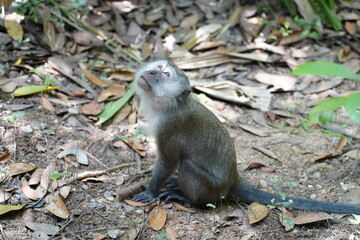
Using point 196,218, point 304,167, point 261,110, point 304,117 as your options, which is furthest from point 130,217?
point 304,117

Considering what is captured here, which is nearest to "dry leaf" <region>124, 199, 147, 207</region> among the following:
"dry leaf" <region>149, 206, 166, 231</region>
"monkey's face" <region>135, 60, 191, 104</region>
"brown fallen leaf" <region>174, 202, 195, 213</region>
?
"dry leaf" <region>149, 206, 166, 231</region>

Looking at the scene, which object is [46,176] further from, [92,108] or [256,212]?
[256,212]

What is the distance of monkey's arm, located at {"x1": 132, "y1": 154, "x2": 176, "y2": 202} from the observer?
5.95 metres

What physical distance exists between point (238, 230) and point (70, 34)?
5.10m

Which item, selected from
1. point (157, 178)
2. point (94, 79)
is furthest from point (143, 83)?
point (94, 79)

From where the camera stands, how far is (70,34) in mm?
8414

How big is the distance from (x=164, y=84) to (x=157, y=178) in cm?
130

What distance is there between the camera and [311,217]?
5527mm

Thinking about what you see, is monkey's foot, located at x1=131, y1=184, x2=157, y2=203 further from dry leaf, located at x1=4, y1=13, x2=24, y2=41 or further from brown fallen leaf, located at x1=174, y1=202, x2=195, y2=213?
dry leaf, located at x1=4, y1=13, x2=24, y2=41

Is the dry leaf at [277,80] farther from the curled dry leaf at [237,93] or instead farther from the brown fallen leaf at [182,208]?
the brown fallen leaf at [182,208]

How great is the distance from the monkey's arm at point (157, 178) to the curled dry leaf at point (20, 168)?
143 centimetres

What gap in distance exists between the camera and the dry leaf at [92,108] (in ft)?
23.5

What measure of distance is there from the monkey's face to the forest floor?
1.36 metres

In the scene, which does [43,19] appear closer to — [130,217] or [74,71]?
[74,71]
